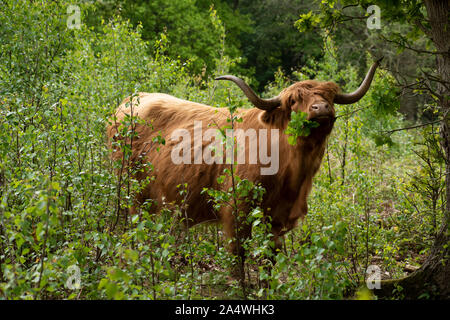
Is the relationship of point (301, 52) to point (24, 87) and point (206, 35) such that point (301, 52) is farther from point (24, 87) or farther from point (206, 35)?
point (24, 87)

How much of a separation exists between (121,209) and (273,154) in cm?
150

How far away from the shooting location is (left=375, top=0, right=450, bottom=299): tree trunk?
3.17 m

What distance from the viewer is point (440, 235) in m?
3.29

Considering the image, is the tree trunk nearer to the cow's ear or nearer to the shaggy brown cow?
the shaggy brown cow

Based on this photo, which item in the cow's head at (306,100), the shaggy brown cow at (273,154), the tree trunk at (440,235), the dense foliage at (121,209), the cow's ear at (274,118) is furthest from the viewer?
the cow's ear at (274,118)

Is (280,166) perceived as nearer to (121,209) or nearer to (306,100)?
(306,100)

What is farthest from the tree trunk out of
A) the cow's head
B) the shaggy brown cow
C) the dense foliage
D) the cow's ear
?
the cow's ear

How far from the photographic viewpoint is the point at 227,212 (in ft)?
14.8

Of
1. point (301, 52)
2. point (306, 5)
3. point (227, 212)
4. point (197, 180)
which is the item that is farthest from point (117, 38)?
point (301, 52)

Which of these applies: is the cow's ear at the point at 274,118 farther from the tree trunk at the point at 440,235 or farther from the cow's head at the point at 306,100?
the tree trunk at the point at 440,235

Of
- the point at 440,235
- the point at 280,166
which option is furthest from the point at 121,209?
the point at 440,235

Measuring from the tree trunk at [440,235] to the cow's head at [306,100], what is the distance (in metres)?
0.63

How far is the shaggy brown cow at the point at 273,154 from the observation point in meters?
4.29

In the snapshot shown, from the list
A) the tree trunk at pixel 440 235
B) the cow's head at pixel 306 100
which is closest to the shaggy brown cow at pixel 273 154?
the cow's head at pixel 306 100
